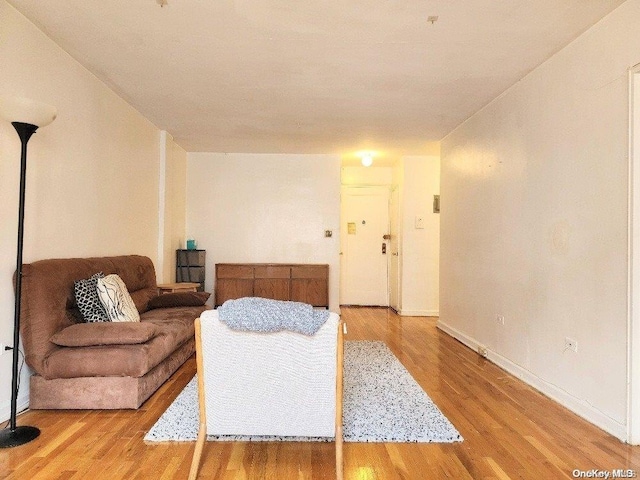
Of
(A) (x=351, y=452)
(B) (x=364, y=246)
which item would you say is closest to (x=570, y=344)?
(A) (x=351, y=452)

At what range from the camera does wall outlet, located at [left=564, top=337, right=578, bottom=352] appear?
8.45 feet

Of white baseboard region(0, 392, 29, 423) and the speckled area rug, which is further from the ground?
white baseboard region(0, 392, 29, 423)

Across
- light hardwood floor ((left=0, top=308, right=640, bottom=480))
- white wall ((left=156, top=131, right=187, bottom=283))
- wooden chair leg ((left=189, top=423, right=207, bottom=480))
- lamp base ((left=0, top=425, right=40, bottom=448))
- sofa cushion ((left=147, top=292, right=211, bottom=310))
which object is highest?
white wall ((left=156, top=131, right=187, bottom=283))

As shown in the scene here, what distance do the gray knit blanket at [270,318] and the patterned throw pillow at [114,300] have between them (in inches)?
61.4

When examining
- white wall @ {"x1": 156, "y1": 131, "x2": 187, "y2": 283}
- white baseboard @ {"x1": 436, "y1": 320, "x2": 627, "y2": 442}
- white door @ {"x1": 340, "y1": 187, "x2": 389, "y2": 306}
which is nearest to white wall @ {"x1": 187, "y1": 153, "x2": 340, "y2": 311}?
white wall @ {"x1": 156, "y1": 131, "x2": 187, "y2": 283}

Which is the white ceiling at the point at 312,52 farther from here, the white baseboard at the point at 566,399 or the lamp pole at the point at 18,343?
the white baseboard at the point at 566,399

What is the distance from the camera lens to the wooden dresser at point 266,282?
5.79 meters

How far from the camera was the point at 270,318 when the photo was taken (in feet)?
5.50

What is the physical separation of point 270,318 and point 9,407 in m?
1.87

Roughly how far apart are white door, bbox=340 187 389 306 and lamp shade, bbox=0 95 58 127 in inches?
209

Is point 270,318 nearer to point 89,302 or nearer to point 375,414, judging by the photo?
point 375,414

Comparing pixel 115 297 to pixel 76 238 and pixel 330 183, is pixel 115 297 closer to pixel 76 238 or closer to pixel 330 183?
pixel 76 238

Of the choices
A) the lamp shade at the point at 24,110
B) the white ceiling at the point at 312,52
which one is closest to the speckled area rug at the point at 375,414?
the lamp shade at the point at 24,110

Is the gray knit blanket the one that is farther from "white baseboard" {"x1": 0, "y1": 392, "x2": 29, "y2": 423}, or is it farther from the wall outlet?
the wall outlet
